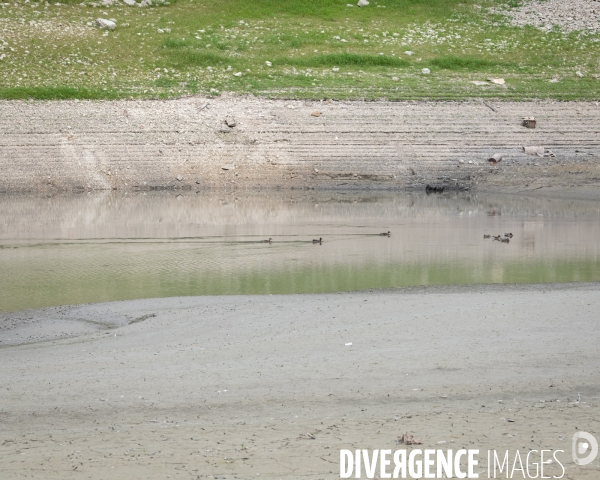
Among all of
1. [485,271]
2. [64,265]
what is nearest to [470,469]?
[485,271]

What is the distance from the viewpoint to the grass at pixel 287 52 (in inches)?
1362

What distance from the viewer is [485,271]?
1516 centimetres

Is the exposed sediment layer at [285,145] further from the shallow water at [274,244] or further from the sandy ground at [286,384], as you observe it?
the sandy ground at [286,384]

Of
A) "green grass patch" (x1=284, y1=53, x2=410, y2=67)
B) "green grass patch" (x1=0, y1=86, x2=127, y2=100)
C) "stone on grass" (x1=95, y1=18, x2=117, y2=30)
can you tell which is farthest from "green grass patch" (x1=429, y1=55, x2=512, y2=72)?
"stone on grass" (x1=95, y1=18, x2=117, y2=30)

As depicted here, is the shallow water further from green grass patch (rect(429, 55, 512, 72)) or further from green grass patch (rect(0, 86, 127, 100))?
green grass patch (rect(429, 55, 512, 72))

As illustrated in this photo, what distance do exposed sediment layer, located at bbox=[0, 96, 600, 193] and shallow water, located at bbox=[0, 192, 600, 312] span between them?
206 centimetres

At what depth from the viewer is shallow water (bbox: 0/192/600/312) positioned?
14297 millimetres

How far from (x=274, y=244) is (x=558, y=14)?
3178 cm

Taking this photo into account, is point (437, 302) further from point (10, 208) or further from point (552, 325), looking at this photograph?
point (10, 208)

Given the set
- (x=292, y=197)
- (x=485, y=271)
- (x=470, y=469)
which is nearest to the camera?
(x=470, y=469)

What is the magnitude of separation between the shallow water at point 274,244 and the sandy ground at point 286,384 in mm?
2418

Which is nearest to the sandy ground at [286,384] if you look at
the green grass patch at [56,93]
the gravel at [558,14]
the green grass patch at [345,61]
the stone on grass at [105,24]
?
the green grass patch at [56,93]

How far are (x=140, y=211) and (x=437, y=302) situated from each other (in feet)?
46.6

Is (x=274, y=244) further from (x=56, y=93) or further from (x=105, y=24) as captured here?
(x=105, y=24)
